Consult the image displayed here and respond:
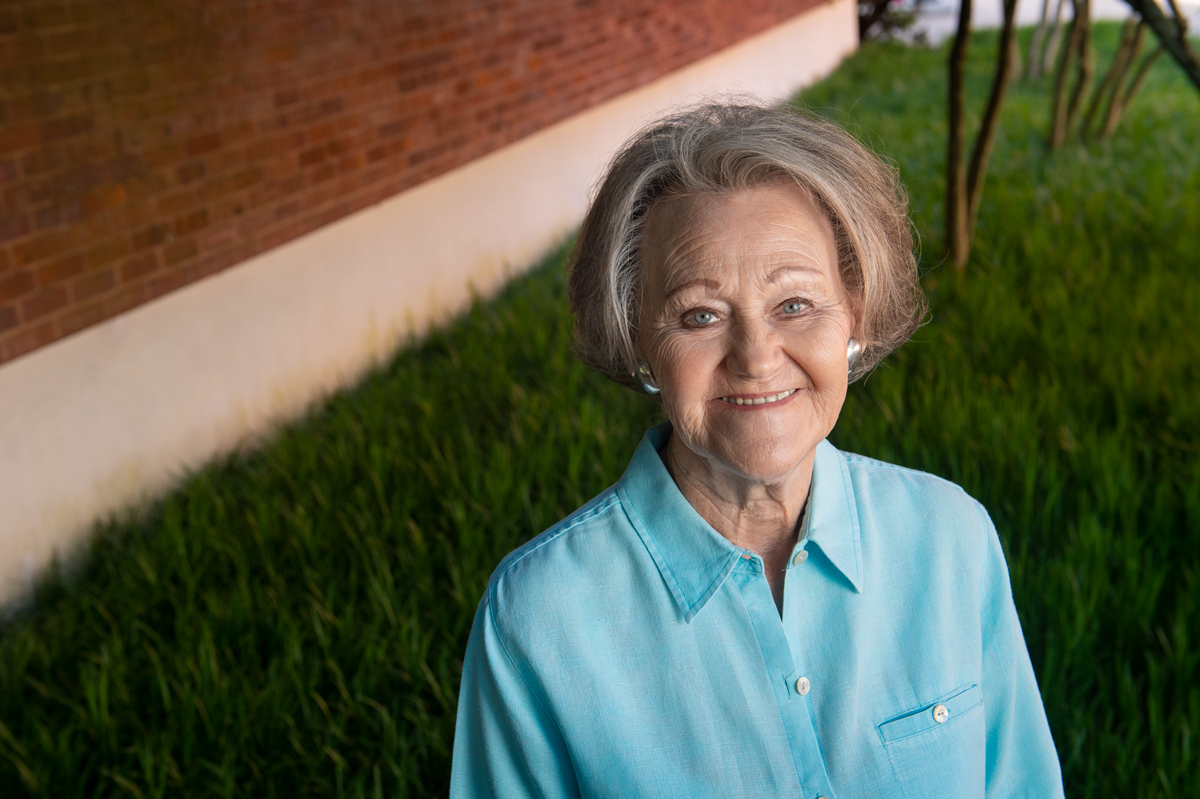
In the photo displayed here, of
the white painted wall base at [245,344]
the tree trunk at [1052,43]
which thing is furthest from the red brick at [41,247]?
the tree trunk at [1052,43]

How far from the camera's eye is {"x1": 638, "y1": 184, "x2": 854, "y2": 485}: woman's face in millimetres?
1364

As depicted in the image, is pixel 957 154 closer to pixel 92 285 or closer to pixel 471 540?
pixel 471 540

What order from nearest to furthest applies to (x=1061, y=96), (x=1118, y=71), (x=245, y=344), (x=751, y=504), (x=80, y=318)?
1. (x=751, y=504)
2. (x=80, y=318)
3. (x=245, y=344)
4. (x=1061, y=96)
5. (x=1118, y=71)

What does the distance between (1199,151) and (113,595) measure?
28.1ft

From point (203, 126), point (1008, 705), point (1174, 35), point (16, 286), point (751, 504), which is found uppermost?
point (203, 126)

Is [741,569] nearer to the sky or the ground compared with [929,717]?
nearer to the sky

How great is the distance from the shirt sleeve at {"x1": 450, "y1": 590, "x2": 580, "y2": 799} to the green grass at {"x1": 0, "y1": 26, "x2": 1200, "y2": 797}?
3.69 ft

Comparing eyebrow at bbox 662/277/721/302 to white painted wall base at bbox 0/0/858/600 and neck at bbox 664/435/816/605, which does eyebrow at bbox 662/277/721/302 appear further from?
white painted wall base at bbox 0/0/858/600

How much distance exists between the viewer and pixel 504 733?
4.44 ft

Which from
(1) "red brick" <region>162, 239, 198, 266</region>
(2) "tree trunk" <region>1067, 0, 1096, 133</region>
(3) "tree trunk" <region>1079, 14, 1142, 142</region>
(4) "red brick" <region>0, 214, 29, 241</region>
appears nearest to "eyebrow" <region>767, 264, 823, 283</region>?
(4) "red brick" <region>0, 214, 29, 241</region>

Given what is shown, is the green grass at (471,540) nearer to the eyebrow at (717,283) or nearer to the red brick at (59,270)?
the eyebrow at (717,283)

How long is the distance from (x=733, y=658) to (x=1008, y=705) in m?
0.47

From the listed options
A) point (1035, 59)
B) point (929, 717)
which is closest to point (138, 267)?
point (929, 717)

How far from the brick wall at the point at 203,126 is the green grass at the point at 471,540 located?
0.91 m
